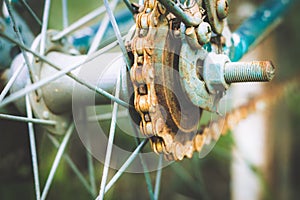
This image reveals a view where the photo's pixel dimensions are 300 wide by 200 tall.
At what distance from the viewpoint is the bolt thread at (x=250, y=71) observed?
1.79ft

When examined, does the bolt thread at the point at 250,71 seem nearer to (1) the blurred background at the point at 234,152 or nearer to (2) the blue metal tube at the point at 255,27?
(2) the blue metal tube at the point at 255,27

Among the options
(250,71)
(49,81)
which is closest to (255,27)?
(250,71)

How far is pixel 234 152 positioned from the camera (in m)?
1.40

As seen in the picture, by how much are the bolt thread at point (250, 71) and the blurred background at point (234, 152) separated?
15.4 inches

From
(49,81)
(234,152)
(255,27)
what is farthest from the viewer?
(234,152)

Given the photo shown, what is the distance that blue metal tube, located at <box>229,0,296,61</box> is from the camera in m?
0.75

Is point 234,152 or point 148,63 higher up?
point 148,63

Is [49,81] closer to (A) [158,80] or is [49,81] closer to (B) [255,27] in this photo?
(A) [158,80]

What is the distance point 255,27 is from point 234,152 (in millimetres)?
554

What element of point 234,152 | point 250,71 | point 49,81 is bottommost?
point 234,152

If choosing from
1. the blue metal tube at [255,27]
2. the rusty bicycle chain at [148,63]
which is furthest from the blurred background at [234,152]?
the rusty bicycle chain at [148,63]

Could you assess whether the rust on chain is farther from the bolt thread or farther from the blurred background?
the blurred background

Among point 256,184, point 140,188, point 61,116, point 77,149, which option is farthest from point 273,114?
point 61,116

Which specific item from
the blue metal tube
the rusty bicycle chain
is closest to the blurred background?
the blue metal tube
